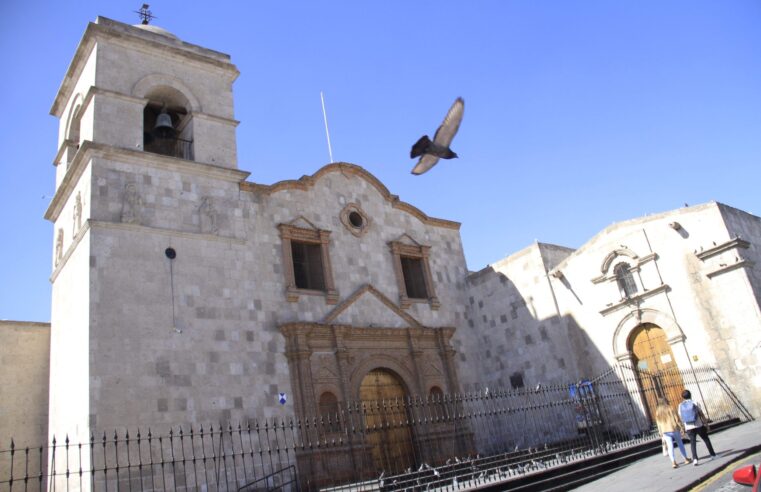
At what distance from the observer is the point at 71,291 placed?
1434cm

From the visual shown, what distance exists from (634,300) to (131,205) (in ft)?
45.6

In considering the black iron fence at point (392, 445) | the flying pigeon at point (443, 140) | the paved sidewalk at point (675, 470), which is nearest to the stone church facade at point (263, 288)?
the black iron fence at point (392, 445)

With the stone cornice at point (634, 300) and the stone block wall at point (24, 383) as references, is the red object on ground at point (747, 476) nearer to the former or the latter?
the stone cornice at point (634, 300)

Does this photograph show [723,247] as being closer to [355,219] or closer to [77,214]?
[355,219]

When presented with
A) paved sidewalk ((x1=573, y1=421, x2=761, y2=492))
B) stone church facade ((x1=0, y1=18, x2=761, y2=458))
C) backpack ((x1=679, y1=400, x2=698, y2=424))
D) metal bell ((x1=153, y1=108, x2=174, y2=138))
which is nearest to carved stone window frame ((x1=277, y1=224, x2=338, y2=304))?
stone church facade ((x1=0, y1=18, x2=761, y2=458))

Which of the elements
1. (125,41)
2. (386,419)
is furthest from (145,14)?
(386,419)

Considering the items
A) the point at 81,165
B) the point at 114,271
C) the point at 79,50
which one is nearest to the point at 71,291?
the point at 114,271

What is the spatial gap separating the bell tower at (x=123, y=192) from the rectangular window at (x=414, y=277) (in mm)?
6750

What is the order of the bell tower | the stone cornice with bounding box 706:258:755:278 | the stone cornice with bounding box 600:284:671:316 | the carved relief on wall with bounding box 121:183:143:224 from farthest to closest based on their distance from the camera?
the stone cornice with bounding box 600:284:671:316, the stone cornice with bounding box 706:258:755:278, the carved relief on wall with bounding box 121:183:143:224, the bell tower

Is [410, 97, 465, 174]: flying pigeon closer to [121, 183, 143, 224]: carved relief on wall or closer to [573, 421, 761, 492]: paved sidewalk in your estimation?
[121, 183, 143, 224]: carved relief on wall

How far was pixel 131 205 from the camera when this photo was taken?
14.3 m

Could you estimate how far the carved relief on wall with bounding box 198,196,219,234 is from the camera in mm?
15492

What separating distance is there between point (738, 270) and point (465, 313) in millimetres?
8547

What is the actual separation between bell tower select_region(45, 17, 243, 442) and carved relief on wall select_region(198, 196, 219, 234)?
1.4 inches
